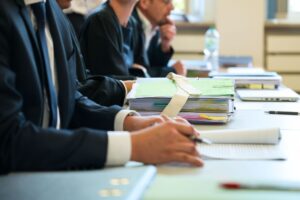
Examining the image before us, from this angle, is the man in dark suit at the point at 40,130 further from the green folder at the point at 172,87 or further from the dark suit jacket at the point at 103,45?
the dark suit jacket at the point at 103,45

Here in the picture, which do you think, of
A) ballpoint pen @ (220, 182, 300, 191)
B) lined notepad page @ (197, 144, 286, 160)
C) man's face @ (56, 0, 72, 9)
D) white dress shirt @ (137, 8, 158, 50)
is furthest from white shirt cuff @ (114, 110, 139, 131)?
white dress shirt @ (137, 8, 158, 50)

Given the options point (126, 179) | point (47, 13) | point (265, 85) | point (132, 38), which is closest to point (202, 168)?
point (126, 179)

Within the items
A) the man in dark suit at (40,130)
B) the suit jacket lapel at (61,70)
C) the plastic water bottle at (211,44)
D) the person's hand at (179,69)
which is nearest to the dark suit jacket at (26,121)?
the man in dark suit at (40,130)

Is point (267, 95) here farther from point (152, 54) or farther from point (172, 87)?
point (152, 54)

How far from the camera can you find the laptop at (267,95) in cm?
194

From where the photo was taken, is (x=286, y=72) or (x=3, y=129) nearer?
(x=3, y=129)

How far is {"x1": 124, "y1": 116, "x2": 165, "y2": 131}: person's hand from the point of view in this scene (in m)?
1.20

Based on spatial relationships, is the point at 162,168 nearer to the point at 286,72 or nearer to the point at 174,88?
the point at 174,88

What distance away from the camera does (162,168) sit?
100 cm

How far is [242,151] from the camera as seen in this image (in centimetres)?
113

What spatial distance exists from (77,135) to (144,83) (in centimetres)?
71

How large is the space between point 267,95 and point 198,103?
0.61 metres

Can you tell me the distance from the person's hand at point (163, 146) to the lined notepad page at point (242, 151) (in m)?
0.08

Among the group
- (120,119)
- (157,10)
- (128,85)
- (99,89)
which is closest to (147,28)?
(157,10)
